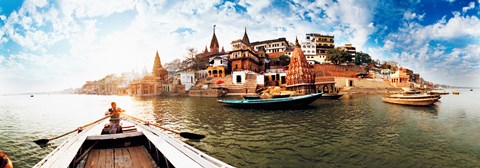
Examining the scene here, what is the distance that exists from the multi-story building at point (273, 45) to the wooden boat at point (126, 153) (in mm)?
81606

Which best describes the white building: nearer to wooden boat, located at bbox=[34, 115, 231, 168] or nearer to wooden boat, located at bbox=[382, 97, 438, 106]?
wooden boat, located at bbox=[382, 97, 438, 106]

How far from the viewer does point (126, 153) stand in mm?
6430

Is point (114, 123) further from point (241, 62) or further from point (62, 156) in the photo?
point (241, 62)

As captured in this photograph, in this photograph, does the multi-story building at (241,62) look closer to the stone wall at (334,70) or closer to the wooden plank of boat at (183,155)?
the stone wall at (334,70)

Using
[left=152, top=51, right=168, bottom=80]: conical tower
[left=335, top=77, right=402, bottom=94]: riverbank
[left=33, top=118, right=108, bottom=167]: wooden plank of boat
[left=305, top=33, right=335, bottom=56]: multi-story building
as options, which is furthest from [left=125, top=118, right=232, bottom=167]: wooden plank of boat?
[left=305, top=33, right=335, bottom=56]: multi-story building

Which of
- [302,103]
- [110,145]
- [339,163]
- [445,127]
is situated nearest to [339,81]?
[302,103]

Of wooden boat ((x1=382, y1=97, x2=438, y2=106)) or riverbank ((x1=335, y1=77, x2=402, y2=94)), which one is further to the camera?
riverbank ((x1=335, y1=77, x2=402, y2=94))

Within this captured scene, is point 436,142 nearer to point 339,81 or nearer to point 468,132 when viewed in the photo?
point 468,132

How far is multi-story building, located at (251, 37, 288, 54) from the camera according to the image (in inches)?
3346

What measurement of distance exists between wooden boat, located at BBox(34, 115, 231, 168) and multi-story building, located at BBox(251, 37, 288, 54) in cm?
8161

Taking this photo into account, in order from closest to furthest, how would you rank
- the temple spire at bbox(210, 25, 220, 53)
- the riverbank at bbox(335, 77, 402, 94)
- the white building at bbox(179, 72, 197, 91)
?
the riverbank at bbox(335, 77, 402, 94), the white building at bbox(179, 72, 197, 91), the temple spire at bbox(210, 25, 220, 53)

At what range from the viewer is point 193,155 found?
4.74 m

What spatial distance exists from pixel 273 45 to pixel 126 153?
84.4m

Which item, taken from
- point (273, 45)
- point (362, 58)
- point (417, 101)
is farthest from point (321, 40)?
point (417, 101)
